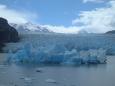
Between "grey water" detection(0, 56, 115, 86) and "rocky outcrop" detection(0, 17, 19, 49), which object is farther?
"rocky outcrop" detection(0, 17, 19, 49)

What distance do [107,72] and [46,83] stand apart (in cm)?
472

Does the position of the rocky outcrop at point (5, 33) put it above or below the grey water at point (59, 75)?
above

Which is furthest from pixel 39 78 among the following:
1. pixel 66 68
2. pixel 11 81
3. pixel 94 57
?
pixel 94 57

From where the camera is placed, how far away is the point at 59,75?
15.7 m

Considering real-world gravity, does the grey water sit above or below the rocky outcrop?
below

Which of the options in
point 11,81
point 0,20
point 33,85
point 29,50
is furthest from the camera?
point 0,20

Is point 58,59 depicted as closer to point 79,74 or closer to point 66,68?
point 66,68

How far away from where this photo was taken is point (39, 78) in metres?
14.5

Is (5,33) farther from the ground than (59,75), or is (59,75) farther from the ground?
(5,33)

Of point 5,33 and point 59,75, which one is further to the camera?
point 5,33

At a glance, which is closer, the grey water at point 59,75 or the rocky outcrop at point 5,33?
the grey water at point 59,75

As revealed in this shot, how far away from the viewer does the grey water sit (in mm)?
13518

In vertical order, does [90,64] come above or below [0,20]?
below

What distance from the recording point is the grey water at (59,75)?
1352 cm
